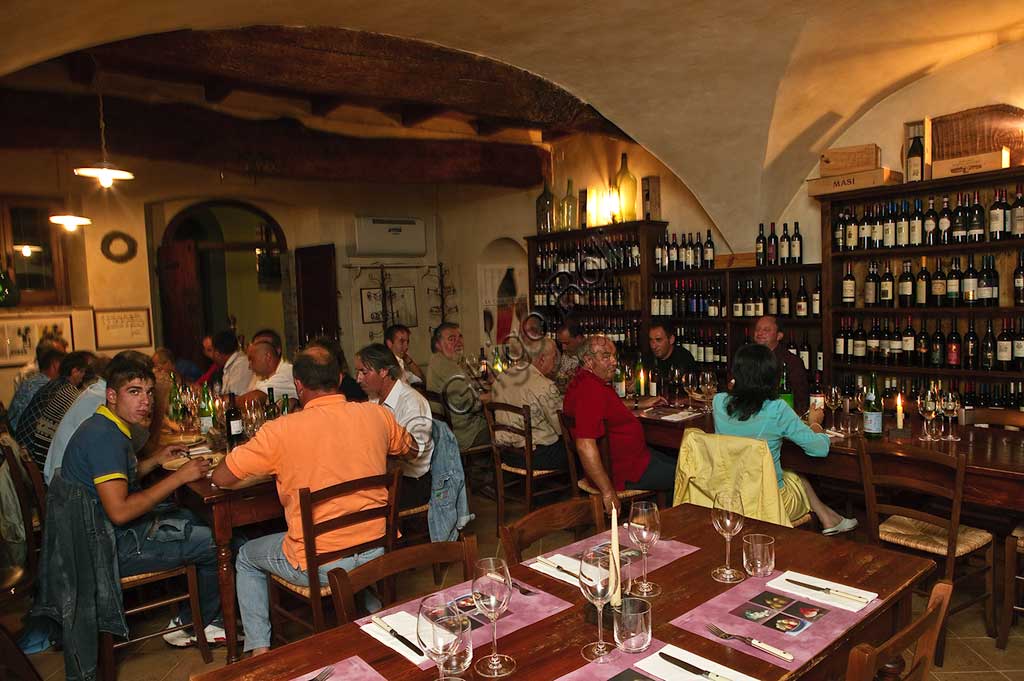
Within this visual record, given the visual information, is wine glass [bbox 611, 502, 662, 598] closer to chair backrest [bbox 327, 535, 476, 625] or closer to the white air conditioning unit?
chair backrest [bbox 327, 535, 476, 625]

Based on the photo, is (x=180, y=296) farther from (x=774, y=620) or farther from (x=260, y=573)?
(x=774, y=620)

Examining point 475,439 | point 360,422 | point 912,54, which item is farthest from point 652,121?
point 360,422

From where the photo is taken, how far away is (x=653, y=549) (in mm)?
2344

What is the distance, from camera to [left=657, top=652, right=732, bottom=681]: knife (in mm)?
1533

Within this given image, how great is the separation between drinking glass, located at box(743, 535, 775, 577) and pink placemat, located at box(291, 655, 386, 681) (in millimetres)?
1109

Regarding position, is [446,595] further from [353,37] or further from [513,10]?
[353,37]

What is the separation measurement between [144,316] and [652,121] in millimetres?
5853

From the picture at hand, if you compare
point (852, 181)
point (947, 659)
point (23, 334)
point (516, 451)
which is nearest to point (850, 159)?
point (852, 181)

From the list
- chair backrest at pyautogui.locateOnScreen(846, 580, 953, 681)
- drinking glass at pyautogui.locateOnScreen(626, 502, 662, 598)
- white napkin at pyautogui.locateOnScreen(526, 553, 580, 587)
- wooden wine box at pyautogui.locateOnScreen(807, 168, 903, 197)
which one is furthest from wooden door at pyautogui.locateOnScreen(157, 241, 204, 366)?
chair backrest at pyautogui.locateOnScreen(846, 580, 953, 681)

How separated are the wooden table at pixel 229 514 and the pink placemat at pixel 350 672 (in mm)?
1640

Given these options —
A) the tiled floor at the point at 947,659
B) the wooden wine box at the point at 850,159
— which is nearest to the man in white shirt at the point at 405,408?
the tiled floor at the point at 947,659

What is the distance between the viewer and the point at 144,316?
7.71 metres

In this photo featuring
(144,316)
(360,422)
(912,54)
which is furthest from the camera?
(144,316)

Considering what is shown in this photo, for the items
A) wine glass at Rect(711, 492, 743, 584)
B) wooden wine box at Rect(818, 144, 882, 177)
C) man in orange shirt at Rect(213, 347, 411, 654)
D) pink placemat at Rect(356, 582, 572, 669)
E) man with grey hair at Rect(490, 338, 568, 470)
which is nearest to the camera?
pink placemat at Rect(356, 582, 572, 669)
